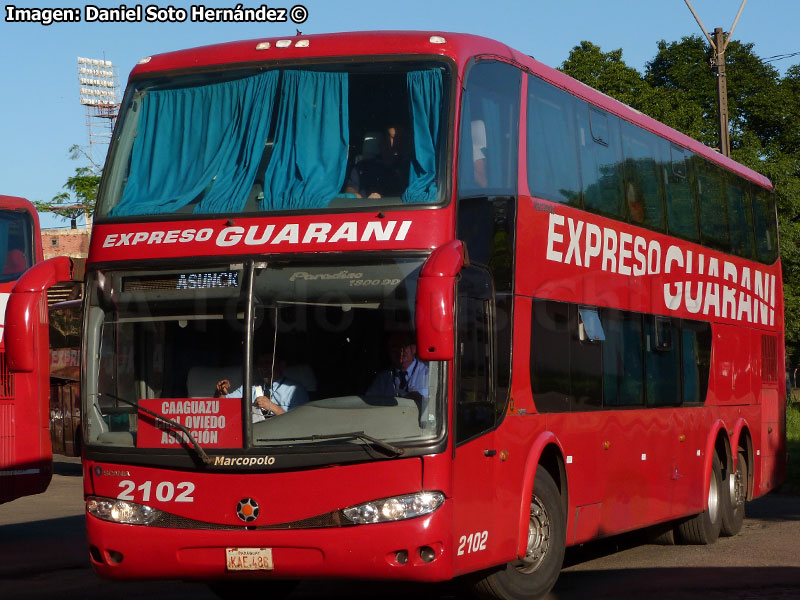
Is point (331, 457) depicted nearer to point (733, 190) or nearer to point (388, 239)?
point (388, 239)

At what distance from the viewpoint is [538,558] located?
1009 centimetres

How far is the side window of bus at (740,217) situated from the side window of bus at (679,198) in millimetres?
1691

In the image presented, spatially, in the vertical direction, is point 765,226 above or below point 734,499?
above

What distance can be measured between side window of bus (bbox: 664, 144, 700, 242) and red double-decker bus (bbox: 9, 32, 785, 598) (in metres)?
3.28

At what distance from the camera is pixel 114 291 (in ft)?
30.0

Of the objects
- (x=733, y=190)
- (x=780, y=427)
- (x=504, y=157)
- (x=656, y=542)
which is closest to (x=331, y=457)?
(x=504, y=157)

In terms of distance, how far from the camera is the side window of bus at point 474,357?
8.81 meters

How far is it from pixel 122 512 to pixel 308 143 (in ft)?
9.01

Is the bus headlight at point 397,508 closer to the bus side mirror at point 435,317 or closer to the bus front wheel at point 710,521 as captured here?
the bus side mirror at point 435,317

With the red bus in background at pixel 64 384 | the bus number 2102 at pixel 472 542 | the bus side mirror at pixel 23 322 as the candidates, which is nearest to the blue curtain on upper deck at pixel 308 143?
the bus side mirror at pixel 23 322

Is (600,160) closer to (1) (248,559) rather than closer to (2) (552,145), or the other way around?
(2) (552,145)

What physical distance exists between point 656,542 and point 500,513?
6430mm

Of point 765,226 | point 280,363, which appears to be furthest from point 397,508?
point 765,226

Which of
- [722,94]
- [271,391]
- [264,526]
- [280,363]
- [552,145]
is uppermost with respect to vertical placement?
[722,94]
